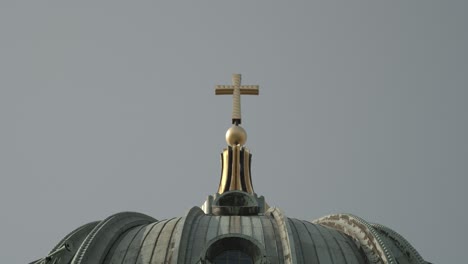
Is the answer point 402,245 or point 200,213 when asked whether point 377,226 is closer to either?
point 402,245

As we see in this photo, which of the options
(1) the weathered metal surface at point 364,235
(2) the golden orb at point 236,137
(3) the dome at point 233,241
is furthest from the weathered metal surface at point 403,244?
(2) the golden orb at point 236,137

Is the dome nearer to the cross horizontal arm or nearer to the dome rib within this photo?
the dome rib

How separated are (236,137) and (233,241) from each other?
1911 cm

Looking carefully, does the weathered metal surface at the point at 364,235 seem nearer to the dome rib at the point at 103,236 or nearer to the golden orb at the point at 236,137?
the dome rib at the point at 103,236

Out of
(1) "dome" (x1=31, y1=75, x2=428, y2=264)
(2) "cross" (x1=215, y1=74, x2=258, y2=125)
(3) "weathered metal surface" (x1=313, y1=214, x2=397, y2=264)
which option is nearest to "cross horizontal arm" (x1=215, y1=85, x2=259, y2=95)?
(2) "cross" (x1=215, y1=74, x2=258, y2=125)

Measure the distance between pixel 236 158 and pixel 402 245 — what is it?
16.6 m

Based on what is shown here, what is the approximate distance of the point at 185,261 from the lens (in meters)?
36.1

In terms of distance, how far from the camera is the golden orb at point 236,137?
55.7 metres

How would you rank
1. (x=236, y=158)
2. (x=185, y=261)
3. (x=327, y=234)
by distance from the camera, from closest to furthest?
(x=185, y=261) → (x=327, y=234) → (x=236, y=158)

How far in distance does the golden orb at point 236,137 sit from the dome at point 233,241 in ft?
38.7

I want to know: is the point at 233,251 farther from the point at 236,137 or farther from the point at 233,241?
the point at 236,137

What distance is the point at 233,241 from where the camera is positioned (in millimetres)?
37188

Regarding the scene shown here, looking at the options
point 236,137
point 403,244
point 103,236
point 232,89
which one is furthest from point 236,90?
point 103,236

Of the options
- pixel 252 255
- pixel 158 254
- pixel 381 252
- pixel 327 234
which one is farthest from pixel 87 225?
pixel 381 252
